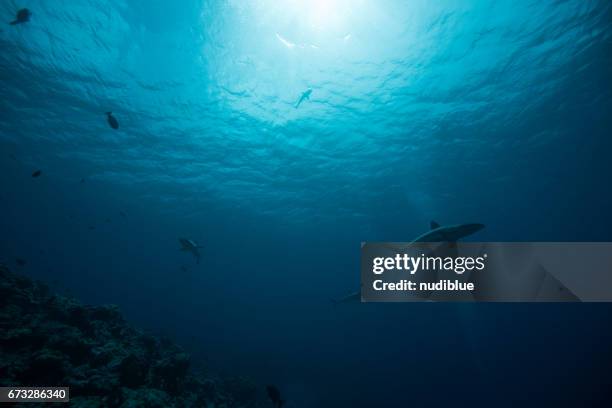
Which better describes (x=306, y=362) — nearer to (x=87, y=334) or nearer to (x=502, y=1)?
(x=87, y=334)

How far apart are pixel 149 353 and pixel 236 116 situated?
13.3 metres

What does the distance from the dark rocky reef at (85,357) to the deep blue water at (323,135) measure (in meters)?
11.2

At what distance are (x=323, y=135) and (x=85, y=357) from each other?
52.5 feet

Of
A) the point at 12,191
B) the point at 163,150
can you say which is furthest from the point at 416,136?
the point at 12,191

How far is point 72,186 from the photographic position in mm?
32688

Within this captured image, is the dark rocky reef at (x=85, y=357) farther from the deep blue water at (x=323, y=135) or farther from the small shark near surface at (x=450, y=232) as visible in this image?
the deep blue water at (x=323, y=135)

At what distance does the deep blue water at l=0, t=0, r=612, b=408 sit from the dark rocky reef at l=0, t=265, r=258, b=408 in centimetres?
1121

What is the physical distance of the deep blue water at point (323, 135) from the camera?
41.1 feet

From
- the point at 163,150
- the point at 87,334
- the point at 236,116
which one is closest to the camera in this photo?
the point at 87,334

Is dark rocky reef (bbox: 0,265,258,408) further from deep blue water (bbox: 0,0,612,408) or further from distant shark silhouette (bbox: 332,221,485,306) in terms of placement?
deep blue water (bbox: 0,0,612,408)

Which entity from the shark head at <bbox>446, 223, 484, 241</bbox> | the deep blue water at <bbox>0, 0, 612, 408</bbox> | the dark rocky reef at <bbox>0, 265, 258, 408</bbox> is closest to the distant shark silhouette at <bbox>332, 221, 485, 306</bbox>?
the shark head at <bbox>446, 223, 484, 241</bbox>

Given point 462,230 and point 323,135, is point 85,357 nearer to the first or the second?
point 462,230

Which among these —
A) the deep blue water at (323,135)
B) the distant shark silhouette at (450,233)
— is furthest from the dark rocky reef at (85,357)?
the deep blue water at (323,135)

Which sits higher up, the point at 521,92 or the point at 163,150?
the point at 521,92
